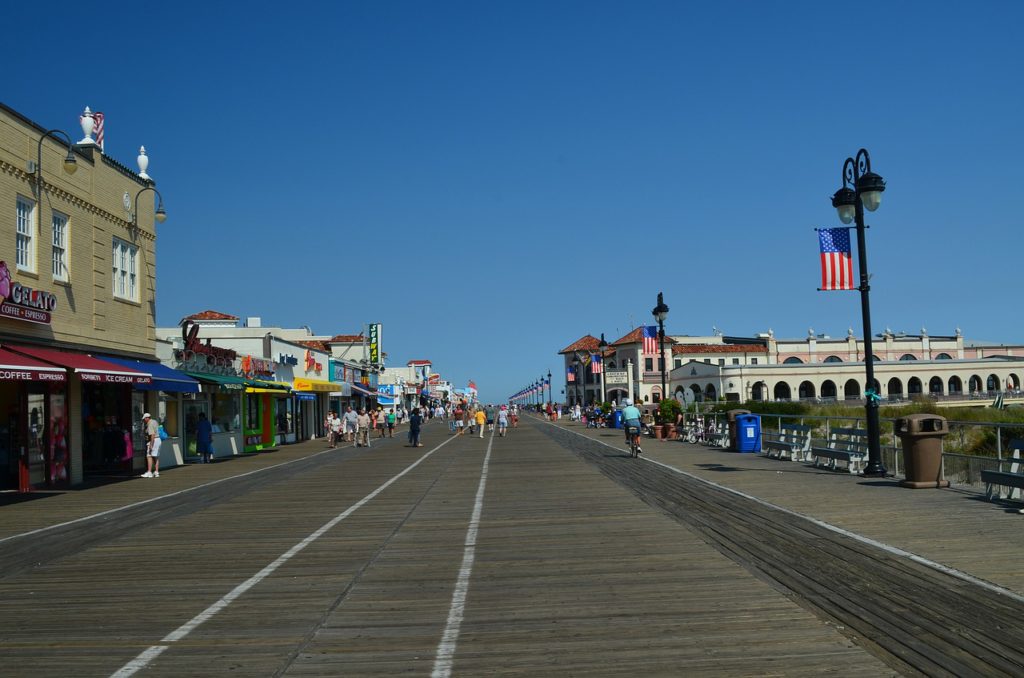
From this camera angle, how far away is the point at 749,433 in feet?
94.9

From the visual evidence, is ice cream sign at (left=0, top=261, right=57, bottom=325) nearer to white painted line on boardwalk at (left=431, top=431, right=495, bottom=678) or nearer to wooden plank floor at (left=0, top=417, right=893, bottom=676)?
wooden plank floor at (left=0, top=417, right=893, bottom=676)

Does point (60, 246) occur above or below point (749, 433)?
above

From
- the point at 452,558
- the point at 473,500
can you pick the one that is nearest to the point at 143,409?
the point at 473,500

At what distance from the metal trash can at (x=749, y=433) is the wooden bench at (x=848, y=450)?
283 inches

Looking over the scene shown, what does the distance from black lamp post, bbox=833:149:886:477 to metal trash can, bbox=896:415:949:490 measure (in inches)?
91.8

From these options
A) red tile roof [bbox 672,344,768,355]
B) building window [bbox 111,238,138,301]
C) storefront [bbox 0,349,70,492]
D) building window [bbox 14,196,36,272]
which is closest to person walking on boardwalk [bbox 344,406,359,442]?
building window [bbox 111,238,138,301]

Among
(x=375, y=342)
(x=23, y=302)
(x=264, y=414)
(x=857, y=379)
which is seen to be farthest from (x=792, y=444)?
(x=857, y=379)

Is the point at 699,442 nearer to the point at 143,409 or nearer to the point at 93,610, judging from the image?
the point at 143,409

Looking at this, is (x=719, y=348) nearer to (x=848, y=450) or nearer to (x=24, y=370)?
(x=848, y=450)

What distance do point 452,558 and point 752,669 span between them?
5033 millimetres

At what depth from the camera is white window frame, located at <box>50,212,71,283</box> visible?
22672 millimetres

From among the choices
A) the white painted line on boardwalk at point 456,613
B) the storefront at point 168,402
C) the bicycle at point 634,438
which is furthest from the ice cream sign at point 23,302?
the bicycle at point 634,438

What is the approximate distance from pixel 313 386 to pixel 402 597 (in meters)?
44.0

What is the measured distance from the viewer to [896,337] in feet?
386
